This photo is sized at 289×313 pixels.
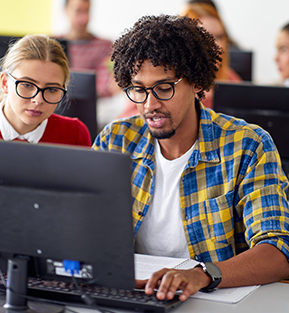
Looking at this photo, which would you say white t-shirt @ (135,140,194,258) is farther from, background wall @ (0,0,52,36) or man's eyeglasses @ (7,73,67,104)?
background wall @ (0,0,52,36)

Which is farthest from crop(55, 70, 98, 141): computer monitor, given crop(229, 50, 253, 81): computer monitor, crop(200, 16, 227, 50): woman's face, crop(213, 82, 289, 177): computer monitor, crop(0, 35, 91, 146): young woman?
crop(229, 50, 253, 81): computer monitor

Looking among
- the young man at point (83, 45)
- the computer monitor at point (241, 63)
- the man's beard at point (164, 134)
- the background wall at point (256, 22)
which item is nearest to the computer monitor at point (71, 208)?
the man's beard at point (164, 134)

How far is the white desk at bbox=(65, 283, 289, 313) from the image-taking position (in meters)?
1.05

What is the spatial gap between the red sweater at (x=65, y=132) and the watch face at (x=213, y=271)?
0.89 m

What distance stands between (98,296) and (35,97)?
0.84 meters

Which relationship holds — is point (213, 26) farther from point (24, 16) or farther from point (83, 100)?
point (24, 16)

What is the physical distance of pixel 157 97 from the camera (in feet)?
4.68

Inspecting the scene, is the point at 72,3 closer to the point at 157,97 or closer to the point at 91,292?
the point at 157,97

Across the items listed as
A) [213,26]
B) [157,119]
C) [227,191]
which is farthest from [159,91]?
[213,26]

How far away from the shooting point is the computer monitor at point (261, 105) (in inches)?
75.5

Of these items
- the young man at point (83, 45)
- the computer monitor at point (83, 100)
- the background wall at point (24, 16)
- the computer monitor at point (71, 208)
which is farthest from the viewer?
the background wall at point (24, 16)

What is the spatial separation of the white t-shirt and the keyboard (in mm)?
395

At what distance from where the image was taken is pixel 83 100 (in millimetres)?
2109

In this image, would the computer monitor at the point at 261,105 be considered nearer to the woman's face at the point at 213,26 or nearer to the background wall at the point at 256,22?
the woman's face at the point at 213,26
